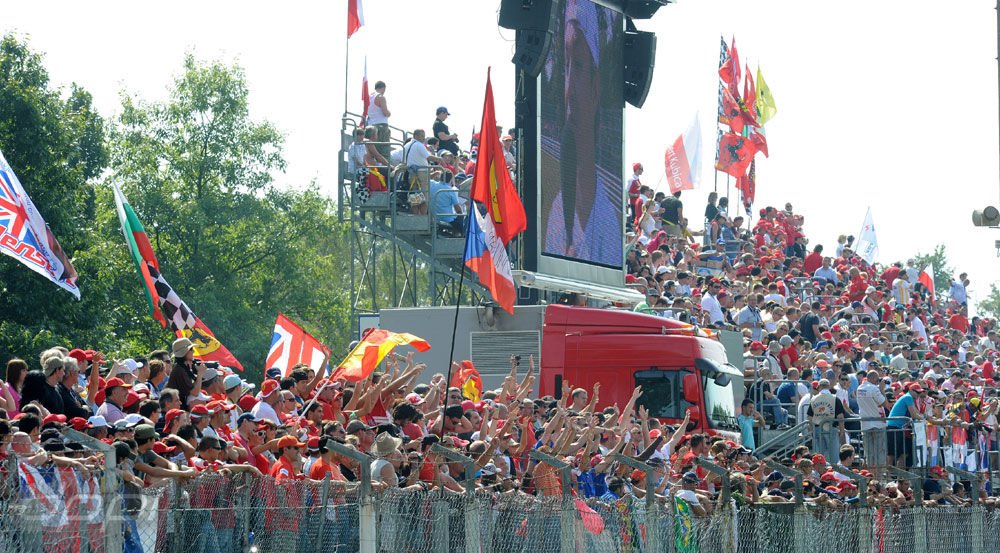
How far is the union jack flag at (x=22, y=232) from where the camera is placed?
1376cm

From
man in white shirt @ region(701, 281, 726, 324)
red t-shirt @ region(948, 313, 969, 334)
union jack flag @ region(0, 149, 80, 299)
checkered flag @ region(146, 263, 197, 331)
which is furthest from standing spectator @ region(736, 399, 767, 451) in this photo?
red t-shirt @ region(948, 313, 969, 334)

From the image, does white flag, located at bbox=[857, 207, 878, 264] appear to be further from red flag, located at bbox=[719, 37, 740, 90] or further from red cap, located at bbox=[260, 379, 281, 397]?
red cap, located at bbox=[260, 379, 281, 397]

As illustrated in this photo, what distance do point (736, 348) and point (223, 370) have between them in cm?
986

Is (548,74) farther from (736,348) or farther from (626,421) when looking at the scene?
(626,421)

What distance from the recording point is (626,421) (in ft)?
52.0

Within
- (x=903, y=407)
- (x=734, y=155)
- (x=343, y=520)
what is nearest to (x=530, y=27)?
(x=903, y=407)

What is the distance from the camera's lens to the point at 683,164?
1495 inches

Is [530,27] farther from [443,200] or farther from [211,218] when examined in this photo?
[211,218]

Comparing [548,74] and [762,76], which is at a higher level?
[762,76]

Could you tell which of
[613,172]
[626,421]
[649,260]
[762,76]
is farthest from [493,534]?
[762,76]

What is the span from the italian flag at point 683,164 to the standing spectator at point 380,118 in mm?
15849

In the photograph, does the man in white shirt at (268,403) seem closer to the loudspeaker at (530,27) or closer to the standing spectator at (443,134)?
the loudspeaker at (530,27)

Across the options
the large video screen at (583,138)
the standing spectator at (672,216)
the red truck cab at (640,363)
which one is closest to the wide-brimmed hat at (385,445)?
the red truck cab at (640,363)

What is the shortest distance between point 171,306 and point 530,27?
596cm
